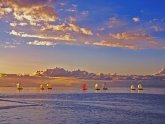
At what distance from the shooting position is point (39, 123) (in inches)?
2484

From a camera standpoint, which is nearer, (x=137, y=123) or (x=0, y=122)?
(x=0, y=122)

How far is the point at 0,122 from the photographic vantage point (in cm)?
6153

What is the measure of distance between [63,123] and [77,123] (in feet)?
8.51

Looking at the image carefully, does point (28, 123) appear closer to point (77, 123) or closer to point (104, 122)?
point (77, 123)

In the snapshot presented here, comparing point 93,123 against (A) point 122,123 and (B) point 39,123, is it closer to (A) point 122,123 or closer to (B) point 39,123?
(A) point 122,123

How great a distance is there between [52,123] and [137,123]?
53.5ft

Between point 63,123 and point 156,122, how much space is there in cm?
1843

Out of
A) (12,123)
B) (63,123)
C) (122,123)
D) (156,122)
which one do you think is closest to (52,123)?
(63,123)

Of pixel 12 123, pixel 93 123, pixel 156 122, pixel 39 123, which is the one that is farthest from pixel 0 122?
pixel 156 122

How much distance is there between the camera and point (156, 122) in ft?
224

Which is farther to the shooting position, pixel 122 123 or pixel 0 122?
pixel 122 123

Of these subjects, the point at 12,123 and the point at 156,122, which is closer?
the point at 12,123

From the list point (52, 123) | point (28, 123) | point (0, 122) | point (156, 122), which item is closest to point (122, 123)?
point (156, 122)

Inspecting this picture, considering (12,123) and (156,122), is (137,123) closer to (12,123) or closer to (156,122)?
(156,122)
